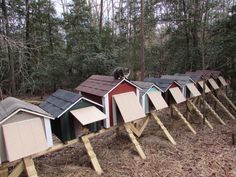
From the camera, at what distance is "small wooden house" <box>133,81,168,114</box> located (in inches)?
293

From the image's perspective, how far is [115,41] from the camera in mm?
19469

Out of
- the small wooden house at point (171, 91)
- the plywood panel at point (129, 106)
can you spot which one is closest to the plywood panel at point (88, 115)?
the plywood panel at point (129, 106)

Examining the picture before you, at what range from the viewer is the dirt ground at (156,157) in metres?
5.82

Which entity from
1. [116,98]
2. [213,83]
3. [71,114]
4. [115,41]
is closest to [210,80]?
[213,83]

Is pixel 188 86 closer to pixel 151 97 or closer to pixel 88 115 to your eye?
pixel 151 97

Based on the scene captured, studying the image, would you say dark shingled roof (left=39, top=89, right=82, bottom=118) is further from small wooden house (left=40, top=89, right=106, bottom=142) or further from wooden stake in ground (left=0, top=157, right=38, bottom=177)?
wooden stake in ground (left=0, top=157, right=38, bottom=177)

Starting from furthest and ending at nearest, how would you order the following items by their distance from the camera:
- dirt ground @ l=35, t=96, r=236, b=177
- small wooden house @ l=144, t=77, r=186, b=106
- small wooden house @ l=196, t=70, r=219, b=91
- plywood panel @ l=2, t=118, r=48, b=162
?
small wooden house @ l=196, t=70, r=219, b=91 → small wooden house @ l=144, t=77, r=186, b=106 → dirt ground @ l=35, t=96, r=236, b=177 → plywood panel @ l=2, t=118, r=48, b=162

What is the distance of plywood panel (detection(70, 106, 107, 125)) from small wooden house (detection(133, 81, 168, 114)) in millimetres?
2198

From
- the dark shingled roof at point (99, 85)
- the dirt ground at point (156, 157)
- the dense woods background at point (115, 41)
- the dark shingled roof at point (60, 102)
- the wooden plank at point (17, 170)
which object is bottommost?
the dirt ground at point (156, 157)

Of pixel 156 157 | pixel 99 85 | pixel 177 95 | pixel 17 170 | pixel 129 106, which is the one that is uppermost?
pixel 99 85

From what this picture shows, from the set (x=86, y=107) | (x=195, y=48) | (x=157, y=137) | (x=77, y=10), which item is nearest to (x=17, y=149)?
(x=86, y=107)

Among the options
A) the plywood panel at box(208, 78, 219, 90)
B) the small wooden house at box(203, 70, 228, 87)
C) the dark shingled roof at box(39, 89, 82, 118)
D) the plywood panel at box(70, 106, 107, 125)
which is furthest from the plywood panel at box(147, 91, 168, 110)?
the small wooden house at box(203, 70, 228, 87)

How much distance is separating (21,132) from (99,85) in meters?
2.84

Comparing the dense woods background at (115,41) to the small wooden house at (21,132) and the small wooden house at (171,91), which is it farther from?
the small wooden house at (21,132)
